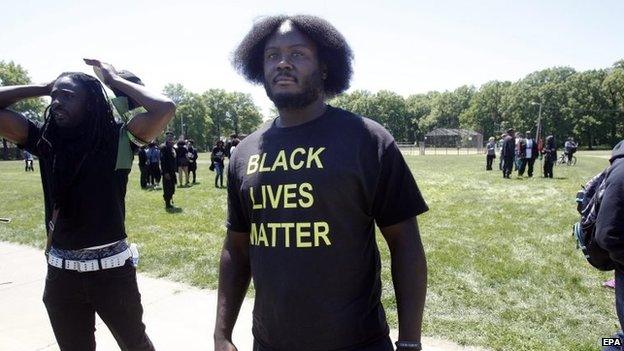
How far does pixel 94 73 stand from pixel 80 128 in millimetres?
423

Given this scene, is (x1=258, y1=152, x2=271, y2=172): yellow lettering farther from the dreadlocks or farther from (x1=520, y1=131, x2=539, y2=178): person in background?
(x1=520, y1=131, x2=539, y2=178): person in background

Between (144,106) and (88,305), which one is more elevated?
Answer: (144,106)

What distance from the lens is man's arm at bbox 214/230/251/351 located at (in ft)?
6.53

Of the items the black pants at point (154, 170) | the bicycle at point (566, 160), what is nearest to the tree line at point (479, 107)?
the bicycle at point (566, 160)

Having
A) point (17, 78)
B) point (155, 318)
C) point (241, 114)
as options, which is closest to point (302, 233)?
point (155, 318)

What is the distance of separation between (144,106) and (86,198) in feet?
1.98

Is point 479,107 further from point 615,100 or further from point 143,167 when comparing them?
point 143,167

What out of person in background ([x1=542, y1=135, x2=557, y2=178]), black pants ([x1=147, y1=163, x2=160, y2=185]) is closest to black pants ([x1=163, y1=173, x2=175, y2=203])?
black pants ([x1=147, y1=163, x2=160, y2=185])

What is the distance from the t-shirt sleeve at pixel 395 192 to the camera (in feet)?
5.48

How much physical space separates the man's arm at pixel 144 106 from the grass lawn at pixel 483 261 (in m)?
2.91

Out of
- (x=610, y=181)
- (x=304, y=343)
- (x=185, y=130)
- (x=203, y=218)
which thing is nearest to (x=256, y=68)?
(x=304, y=343)

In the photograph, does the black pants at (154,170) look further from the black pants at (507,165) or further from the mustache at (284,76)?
the mustache at (284,76)

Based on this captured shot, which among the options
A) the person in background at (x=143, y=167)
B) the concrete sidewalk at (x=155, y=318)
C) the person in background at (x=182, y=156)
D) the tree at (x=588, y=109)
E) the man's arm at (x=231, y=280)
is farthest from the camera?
the tree at (x=588, y=109)

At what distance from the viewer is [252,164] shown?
1.84m
